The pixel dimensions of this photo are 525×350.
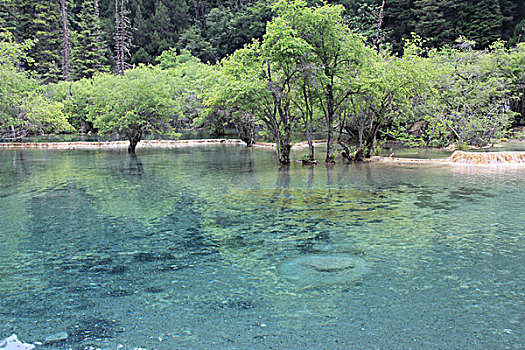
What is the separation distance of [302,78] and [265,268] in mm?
17210

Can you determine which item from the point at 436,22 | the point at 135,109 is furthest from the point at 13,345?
the point at 436,22

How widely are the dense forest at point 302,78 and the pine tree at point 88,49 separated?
0.30 m

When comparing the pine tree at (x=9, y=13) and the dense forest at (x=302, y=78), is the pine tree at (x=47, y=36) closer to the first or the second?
the dense forest at (x=302, y=78)

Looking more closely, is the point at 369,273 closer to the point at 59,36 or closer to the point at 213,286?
the point at 213,286

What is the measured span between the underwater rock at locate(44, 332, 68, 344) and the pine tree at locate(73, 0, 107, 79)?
2946 inches

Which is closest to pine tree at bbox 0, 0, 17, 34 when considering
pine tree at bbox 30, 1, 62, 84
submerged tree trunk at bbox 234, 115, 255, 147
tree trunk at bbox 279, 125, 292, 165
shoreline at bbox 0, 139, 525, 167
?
pine tree at bbox 30, 1, 62, 84

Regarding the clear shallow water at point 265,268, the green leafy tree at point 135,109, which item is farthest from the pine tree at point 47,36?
the clear shallow water at point 265,268

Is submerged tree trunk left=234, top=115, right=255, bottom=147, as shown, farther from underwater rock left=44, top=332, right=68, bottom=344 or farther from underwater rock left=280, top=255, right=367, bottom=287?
underwater rock left=44, top=332, right=68, bottom=344

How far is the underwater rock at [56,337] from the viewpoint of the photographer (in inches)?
216

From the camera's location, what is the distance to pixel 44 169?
25141 millimetres

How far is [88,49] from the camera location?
8006cm

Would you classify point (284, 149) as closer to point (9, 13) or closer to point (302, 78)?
point (302, 78)

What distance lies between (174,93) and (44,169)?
3135 cm

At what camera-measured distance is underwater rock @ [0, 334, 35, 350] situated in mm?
5316
